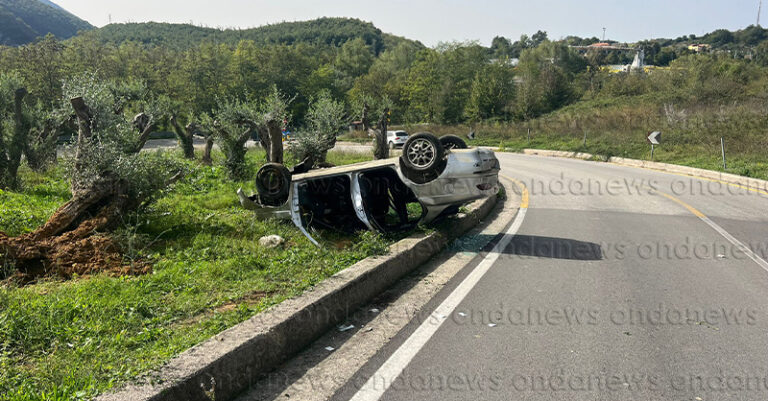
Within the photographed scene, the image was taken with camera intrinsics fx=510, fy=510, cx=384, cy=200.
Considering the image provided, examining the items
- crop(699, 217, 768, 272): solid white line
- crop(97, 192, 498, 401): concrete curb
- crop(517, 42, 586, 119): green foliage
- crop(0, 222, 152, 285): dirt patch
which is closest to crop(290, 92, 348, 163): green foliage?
crop(0, 222, 152, 285): dirt patch

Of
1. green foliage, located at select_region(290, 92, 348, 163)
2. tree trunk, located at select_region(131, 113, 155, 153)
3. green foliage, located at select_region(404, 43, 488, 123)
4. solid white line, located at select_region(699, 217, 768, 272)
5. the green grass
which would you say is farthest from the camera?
green foliage, located at select_region(404, 43, 488, 123)

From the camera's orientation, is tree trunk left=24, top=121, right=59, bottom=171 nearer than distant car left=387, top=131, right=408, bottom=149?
Yes

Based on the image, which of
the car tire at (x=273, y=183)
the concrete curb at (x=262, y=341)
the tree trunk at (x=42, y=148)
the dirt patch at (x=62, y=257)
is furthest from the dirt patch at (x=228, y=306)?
the tree trunk at (x=42, y=148)

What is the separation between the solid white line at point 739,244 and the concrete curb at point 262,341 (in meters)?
5.05

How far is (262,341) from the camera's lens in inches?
147

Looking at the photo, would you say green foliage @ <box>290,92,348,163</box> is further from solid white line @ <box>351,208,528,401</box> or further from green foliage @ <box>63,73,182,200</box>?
solid white line @ <box>351,208,528,401</box>

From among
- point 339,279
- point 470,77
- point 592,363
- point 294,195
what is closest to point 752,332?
point 592,363

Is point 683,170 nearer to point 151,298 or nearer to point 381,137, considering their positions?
point 381,137

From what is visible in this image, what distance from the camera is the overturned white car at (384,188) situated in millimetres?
7219

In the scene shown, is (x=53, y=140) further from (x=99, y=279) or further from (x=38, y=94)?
(x=38, y=94)

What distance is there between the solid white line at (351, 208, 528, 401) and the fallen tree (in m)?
3.45

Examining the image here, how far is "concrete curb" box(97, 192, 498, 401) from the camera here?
3.10m

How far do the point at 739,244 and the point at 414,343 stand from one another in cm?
658

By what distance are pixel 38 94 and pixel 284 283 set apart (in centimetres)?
6187
